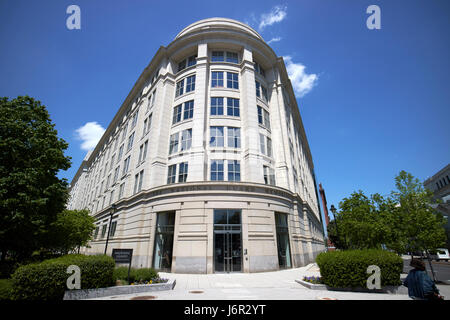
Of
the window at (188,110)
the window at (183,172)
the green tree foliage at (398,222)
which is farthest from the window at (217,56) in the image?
the green tree foliage at (398,222)

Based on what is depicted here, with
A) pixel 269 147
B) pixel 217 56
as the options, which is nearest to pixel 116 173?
pixel 217 56

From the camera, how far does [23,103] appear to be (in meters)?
16.8

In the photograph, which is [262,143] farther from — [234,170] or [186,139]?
[186,139]

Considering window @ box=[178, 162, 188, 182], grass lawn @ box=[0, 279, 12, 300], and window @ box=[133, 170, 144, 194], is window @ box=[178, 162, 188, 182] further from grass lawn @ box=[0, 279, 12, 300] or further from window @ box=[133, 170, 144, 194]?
grass lawn @ box=[0, 279, 12, 300]

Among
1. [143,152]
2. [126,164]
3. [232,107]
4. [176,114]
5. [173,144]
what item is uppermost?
[232,107]

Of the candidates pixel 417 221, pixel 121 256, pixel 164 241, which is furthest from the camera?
pixel 164 241

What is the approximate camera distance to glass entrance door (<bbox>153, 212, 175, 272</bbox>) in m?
17.9

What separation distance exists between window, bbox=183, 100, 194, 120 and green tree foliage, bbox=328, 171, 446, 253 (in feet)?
59.4

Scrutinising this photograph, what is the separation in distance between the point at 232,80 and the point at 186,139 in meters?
9.55

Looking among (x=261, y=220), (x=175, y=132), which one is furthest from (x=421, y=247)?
(x=175, y=132)

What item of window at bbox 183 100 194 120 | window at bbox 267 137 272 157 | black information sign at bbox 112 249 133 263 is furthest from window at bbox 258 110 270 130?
black information sign at bbox 112 249 133 263

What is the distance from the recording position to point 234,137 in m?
21.9
